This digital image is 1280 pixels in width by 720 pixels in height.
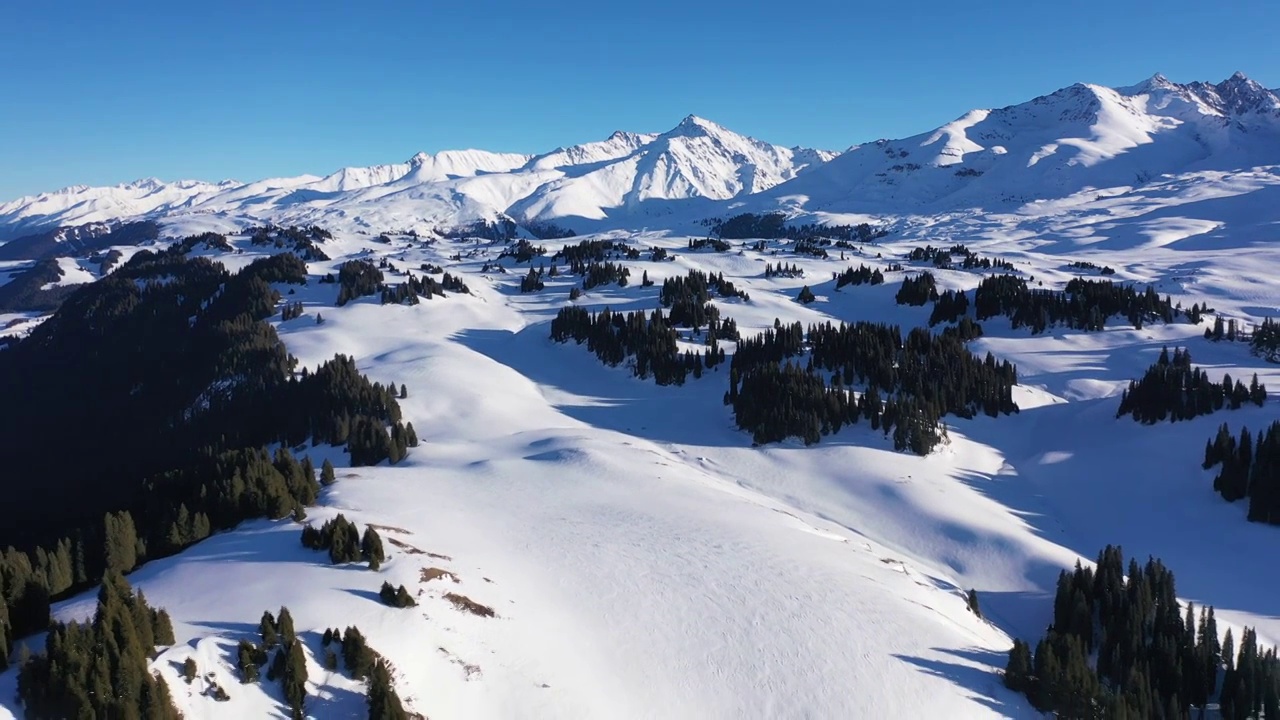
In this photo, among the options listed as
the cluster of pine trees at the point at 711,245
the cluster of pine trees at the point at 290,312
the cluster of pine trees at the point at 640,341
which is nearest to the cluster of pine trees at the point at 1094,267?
the cluster of pine trees at the point at 711,245

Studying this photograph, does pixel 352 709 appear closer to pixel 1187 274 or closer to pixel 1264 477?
pixel 1264 477

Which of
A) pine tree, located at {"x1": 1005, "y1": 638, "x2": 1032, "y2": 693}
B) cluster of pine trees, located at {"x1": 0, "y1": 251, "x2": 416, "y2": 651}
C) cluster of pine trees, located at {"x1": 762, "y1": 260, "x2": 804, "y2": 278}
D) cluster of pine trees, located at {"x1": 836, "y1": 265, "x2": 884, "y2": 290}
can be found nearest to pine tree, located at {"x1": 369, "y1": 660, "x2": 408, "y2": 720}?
cluster of pine trees, located at {"x1": 0, "y1": 251, "x2": 416, "y2": 651}

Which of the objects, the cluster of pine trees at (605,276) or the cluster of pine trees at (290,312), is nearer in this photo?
the cluster of pine trees at (290,312)

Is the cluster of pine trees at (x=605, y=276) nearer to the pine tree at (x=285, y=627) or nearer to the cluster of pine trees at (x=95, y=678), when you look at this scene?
the pine tree at (x=285, y=627)

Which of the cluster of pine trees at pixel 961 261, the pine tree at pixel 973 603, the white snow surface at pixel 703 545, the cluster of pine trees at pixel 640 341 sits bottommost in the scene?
the pine tree at pixel 973 603

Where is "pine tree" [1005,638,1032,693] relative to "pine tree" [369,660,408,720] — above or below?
below

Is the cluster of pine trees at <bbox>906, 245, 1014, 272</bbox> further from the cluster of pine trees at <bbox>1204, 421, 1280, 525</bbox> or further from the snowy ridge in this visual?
the cluster of pine trees at <bbox>1204, 421, 1280, 525</bbox>

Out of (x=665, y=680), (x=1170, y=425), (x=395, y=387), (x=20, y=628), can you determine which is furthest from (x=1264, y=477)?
(x=395, y=387)
